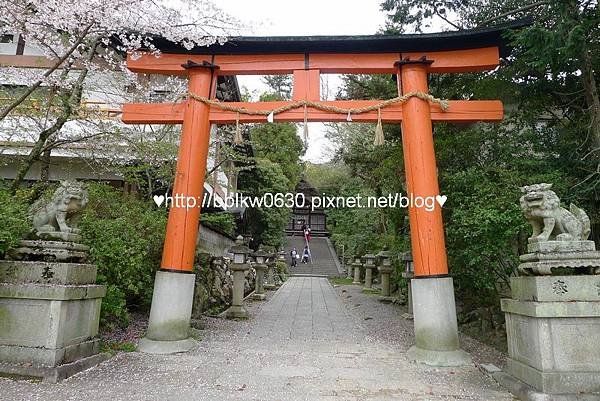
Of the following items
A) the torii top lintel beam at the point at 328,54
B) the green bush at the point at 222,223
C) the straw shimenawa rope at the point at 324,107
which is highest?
the torii top lintel beam at the point at 328,54

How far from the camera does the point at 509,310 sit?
15.3ft

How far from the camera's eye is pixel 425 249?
5934 millimetres

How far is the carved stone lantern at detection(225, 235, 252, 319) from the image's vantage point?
359 inches

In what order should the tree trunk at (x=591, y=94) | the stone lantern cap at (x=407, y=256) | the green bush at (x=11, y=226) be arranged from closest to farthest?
the green bush at (x=11, y=226), the tree trunk at (x=591, y=94), the stone lantern cap at (x=407, y=256)

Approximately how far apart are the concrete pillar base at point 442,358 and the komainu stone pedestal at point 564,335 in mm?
1198

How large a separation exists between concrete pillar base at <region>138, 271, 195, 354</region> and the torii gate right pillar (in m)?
3.66

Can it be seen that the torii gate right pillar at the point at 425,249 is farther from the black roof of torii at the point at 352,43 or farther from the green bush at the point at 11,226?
the green bush at the point at 11,226

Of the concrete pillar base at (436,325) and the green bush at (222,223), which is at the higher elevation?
the green bush at (222,223)

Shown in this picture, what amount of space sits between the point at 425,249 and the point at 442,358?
64.2 inches

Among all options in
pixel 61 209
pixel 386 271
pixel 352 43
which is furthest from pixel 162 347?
pixel 386 271

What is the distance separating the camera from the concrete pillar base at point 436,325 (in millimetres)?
5430

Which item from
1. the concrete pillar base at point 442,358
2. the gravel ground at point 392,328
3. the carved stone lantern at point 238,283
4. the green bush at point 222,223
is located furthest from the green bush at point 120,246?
the green bush at point 222,223

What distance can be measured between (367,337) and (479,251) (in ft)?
8.81

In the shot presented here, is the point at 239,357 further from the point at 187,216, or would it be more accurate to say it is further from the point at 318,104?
the point at 318,104
